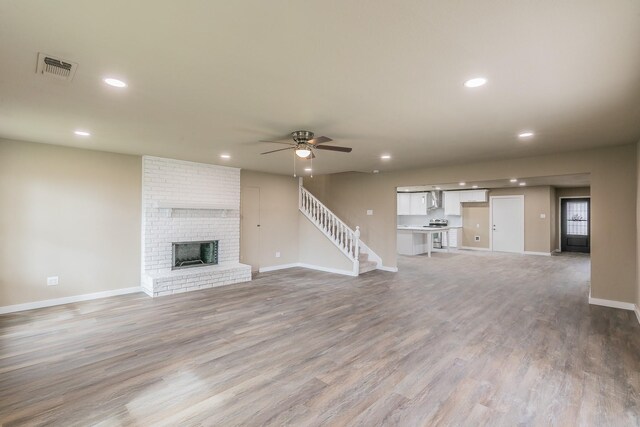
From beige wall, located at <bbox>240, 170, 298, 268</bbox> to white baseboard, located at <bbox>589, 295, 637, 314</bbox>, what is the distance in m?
6.18

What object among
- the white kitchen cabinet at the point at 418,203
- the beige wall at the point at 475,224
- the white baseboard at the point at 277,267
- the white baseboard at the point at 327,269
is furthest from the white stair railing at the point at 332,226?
the beige wall at the point at 475,224

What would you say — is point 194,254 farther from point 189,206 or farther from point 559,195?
point 559,195

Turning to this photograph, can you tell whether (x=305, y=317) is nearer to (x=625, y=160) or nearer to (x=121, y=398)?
(x=121, y=398)

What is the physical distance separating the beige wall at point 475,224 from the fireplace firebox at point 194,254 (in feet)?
32.7

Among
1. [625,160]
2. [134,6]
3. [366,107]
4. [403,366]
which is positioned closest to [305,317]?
[403,366]

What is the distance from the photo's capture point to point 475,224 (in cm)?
1212

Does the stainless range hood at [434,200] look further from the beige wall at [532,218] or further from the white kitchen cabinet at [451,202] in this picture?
the beige wall at [532,218]

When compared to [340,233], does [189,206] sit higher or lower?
higher

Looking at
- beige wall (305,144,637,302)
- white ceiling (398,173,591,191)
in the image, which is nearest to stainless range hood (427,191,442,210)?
white ceiling (398,173,591,191)

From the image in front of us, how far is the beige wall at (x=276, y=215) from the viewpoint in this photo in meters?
7.68

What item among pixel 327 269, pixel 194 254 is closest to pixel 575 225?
pixel 327 269

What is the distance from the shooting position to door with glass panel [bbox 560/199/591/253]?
1117cm

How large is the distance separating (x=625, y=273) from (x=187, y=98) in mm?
6545

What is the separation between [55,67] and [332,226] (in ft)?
20.2
